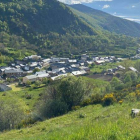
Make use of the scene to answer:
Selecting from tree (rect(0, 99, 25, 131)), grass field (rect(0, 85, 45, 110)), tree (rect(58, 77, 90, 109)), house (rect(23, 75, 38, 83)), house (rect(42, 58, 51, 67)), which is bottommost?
grass field (rect(0, 85, 45, 110))

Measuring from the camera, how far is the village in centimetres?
5563

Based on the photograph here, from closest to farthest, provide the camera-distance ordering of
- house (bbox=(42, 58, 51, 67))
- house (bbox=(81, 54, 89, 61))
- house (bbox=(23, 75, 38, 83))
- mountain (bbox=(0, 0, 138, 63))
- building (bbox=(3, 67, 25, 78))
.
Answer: house (bbox=(23, 75, 38, 83)), building (bbox=(3, 67, 25, 78)), house (bbox=(42, 58, 51, 67)), house (bbox=(81, 54, 89, 61)), mountain (bbox=(0, 0, 138, 63))

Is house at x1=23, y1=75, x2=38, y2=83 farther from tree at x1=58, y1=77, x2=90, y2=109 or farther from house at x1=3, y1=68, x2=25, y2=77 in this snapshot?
tree at x1=58, y1=77, x2=90, y2=109

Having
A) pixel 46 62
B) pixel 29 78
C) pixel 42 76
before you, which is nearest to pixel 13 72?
pixel 29 78

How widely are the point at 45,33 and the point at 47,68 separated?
4256 centimetres

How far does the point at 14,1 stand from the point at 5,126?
11379 centimetres

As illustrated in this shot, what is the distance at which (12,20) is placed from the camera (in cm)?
10188

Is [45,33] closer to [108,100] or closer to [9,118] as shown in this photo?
[9,118]

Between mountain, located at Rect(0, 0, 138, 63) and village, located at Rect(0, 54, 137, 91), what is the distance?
5.81m

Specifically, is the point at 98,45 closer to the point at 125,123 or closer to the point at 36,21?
the point at 36,21

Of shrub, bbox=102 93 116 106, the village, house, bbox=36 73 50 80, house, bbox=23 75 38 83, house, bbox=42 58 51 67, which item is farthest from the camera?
house, bbox=42 58 51 67

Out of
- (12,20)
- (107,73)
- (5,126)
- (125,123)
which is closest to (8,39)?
(12,20)

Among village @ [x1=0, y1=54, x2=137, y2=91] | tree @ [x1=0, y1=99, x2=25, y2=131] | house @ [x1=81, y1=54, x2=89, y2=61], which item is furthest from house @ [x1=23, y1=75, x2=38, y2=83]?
house @ [x1=81, y1=54, x2=89, y2=61]

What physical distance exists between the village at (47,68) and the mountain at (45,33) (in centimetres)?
581
